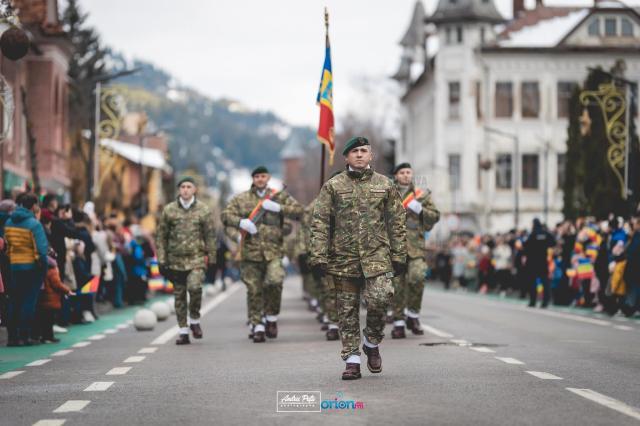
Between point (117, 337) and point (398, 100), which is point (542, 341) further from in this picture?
point (398, 100)

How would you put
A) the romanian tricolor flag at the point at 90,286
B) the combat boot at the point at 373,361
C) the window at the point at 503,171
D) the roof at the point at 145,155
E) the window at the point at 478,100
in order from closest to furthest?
1. the combat boot at the point at 373,361
2. the romanian tricolor flag at the point at 90,286
3. the window at the point at 478,100
4. the window at the point at 503,171
5. the roof at the point at 145,155

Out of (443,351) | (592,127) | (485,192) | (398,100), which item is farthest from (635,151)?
(398,100)

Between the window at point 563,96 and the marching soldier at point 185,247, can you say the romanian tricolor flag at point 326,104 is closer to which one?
the marching soldier at point 185,247

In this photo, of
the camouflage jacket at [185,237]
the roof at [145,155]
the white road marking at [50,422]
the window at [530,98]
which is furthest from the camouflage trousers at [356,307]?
the roof at [145,155]

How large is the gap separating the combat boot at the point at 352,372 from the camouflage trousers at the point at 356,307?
0.12 metres

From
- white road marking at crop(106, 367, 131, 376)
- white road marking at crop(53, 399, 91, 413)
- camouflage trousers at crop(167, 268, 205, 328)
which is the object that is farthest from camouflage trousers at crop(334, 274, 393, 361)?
camouflage trousers at crop(167, 268, 205, 328)

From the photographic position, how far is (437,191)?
78562 mm

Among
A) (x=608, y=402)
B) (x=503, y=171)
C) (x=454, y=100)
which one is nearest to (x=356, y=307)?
(x=608, y=402)

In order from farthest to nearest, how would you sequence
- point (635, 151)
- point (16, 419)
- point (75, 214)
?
point (635, 151)
point (75, 214)
point (16, 419)

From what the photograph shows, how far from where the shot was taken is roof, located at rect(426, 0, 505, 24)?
256ft

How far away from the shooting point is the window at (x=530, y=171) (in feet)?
261

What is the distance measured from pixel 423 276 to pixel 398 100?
89.6 meters

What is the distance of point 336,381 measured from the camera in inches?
471

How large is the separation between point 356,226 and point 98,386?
2591 mm
